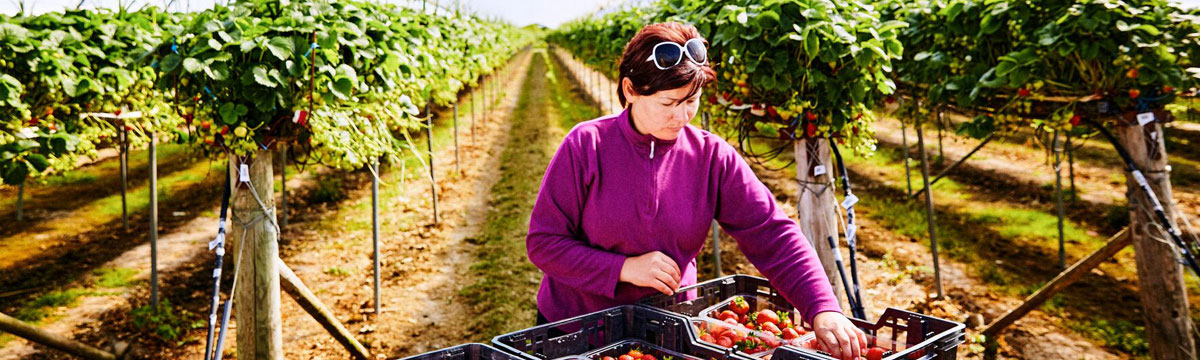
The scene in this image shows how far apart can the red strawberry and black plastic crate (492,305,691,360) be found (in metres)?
0.45

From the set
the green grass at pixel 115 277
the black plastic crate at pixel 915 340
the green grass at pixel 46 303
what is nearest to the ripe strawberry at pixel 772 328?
the black plastic crate at pixel 915 340

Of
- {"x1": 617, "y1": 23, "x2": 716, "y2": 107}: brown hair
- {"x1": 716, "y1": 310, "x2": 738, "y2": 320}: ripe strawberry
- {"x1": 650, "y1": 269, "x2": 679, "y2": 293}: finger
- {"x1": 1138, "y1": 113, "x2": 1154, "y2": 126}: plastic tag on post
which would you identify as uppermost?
{"x1": 617, "y1": 23, "x2": 716, "y2": 107}: brown hair

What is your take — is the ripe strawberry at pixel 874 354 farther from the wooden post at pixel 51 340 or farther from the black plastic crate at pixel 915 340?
the wooden post at pixel 51 340

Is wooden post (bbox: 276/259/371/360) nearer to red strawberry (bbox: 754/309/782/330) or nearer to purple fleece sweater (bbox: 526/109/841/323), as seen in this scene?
purple fleece sweater (bbox: 526/109/841/323)

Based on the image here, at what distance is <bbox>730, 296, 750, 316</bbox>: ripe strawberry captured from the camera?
2.72 metres

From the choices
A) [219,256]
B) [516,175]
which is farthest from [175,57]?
[516,175]

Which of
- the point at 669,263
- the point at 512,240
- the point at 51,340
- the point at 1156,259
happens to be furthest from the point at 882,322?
the point at 512,240

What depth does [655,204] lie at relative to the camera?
2391 mm

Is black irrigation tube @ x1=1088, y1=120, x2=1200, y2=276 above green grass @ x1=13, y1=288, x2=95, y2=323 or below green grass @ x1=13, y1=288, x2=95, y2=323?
above

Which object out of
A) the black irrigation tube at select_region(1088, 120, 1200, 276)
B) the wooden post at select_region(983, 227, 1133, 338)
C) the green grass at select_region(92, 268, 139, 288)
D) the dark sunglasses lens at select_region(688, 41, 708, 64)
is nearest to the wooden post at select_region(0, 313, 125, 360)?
the green grass at select_region(92, 268, 139, 288)

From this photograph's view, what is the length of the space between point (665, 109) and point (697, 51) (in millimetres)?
199

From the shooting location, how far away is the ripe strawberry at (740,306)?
2.72 meters

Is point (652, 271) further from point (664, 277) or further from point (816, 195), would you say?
point (816, 195)

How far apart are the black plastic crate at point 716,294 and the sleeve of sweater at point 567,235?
1.09 ft
